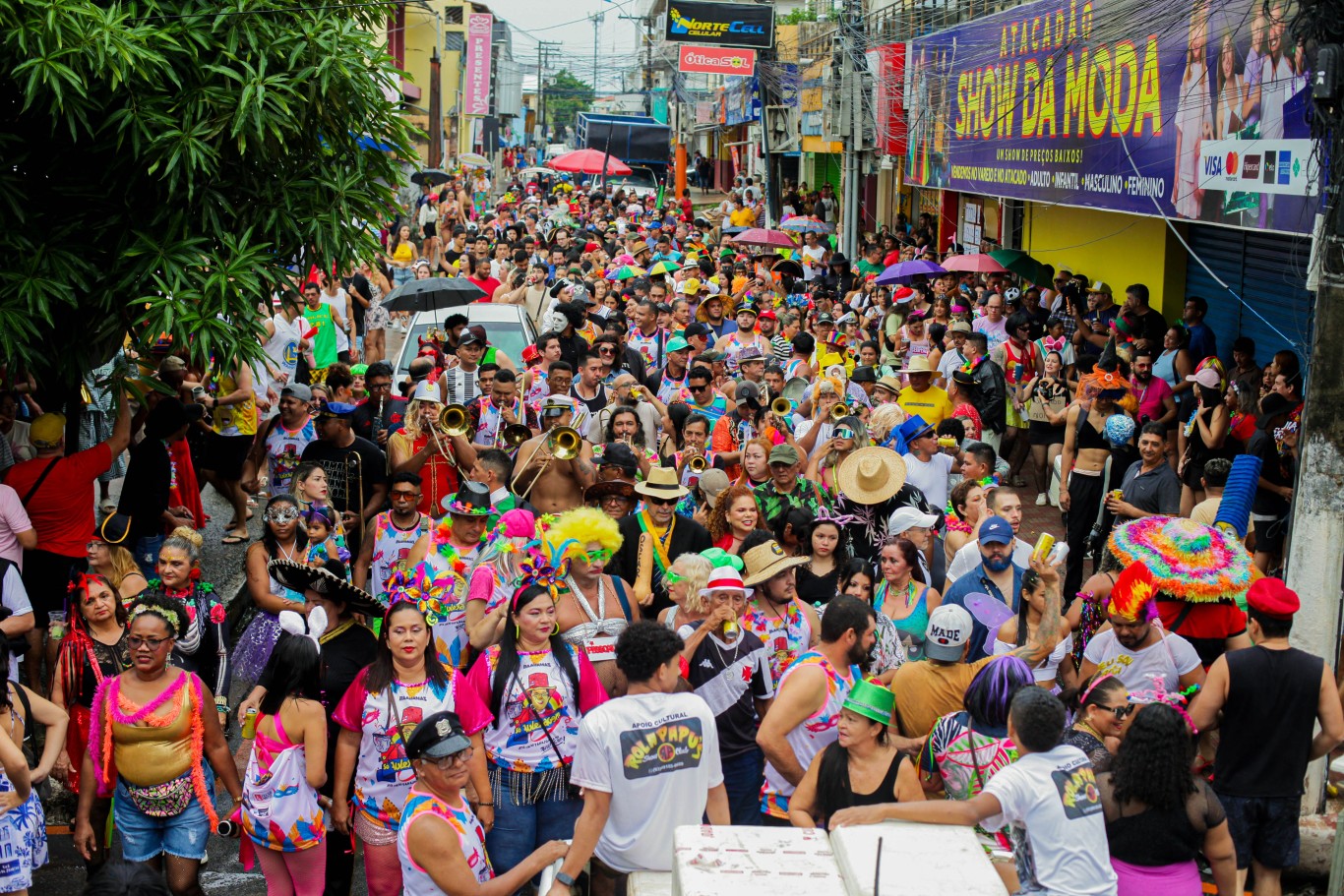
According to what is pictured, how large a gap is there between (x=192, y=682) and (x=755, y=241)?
1886 centimetres

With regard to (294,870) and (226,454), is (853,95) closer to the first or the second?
(226,454)

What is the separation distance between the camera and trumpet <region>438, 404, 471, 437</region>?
922 centimetres

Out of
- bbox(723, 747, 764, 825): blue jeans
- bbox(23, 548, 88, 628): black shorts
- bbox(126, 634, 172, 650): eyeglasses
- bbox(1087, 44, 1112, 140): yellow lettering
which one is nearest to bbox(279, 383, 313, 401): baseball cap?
bbox(23, 548, 88, 628): black shorts

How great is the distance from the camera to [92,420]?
1103 centimetres

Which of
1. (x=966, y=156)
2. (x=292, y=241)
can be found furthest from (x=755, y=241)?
(x=292, y=241)

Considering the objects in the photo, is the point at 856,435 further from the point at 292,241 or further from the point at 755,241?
the point at 755,241

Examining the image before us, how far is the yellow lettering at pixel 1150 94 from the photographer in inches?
472

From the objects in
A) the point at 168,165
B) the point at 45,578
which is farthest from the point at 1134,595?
the point at 45,578

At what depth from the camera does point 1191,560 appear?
21.3 feet

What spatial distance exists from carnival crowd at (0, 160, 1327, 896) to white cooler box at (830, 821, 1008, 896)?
86cm

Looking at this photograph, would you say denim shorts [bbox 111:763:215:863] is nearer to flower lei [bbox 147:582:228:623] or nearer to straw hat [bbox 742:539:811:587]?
flower lei [bbox 147:582:228:623]

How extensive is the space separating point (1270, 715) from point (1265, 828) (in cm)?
52

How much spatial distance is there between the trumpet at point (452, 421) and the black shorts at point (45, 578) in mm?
2302

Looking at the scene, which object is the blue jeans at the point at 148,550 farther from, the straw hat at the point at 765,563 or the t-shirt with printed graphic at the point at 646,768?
the t-shirt with printed graphic at the point at 646,768
